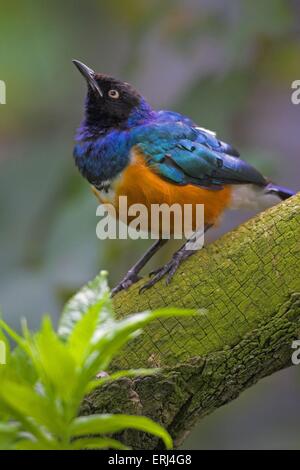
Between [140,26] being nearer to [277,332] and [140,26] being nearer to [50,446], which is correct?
[277,332]

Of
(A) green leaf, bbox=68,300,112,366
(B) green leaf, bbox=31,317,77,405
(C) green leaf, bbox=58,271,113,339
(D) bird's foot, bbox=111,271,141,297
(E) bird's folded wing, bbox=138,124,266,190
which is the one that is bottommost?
(B) green leaf, bbox=31,317,77,405

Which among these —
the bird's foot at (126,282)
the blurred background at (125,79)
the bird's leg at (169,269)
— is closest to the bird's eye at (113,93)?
the blurred background at (125,79)

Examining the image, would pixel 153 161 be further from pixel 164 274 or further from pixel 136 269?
pixel 164 274

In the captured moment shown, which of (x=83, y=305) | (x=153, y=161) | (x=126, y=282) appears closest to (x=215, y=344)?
(x=126, y=282)

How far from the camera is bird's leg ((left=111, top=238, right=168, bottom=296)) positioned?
112 inches

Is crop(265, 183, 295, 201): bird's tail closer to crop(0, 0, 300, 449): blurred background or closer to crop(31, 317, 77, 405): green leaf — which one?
crop(0, 0, 300, 449): blurred background

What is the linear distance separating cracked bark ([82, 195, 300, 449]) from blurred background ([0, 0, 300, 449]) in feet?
3.38

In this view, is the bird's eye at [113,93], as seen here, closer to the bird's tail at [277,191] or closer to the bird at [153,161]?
the bird at [153,161]

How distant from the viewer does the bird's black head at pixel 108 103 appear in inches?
130

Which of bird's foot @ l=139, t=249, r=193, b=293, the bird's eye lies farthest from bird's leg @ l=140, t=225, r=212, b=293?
the bird's eye

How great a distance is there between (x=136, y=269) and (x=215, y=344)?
972 millimetres

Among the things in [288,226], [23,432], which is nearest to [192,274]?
[288,226]

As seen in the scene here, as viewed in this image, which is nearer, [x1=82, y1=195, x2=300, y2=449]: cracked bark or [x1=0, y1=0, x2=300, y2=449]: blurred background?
[x1=82, y1=195, x2=300, y2=449]: cracked bark

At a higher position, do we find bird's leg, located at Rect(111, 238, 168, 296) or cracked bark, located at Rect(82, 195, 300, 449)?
bird's leg, located at Rect(111, 238, 168, 296)
